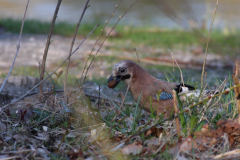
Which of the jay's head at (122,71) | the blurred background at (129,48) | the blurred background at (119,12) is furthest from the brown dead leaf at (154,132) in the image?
the blurred background at (119,12)

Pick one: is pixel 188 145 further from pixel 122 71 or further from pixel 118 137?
pixel 122 71

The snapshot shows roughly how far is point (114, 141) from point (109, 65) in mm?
3886

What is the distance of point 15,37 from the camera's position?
858 cm

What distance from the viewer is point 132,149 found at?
235cm

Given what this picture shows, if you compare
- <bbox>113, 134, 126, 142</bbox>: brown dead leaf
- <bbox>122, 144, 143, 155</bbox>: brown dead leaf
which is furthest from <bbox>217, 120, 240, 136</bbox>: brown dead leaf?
<bbox>113, 134, 126, 142</bbox>: brown dead leaf

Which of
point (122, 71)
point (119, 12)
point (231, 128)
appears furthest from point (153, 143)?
point (119, 12)

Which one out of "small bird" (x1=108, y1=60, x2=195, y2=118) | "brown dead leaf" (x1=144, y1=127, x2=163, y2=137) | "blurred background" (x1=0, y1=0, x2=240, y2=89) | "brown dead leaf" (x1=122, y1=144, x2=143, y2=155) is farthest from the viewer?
"blurred background" (x1=0, y1=0, x2=240, y2=89)

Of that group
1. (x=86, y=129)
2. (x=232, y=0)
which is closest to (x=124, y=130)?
(x=86, y=129)

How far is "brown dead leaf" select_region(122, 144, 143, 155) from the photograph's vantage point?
2330 mm

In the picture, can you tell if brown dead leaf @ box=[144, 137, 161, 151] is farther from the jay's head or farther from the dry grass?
the jay's head

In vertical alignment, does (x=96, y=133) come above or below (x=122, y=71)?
below

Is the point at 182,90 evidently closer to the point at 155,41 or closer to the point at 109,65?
the point at 109,65

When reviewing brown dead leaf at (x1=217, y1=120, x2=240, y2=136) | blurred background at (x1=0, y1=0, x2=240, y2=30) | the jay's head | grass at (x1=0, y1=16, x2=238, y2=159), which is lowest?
grass at (x1=0, y1=16, x2=238, y2=159)

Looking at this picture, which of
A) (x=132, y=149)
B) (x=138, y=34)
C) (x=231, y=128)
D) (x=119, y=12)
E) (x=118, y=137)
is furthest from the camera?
(x=119, y=12)
